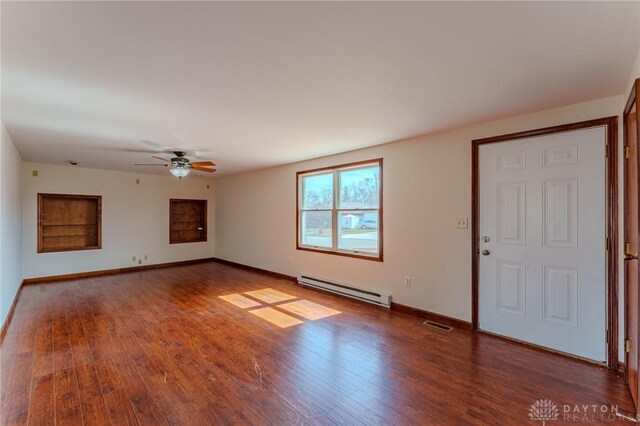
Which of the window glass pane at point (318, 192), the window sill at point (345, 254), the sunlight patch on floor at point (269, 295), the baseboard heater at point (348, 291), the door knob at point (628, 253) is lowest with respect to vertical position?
the sunlight patch on floor at point (269, 295)

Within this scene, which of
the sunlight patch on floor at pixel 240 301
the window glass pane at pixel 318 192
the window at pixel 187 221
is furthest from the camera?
the window at pixel 187 221

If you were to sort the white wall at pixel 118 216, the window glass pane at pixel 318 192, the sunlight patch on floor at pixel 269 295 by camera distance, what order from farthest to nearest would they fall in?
the white wall at pixel 118 216, the window glass pane at pixel 318 192, the sunlight patch on floor at pixel 269 295

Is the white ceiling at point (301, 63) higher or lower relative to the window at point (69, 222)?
higher

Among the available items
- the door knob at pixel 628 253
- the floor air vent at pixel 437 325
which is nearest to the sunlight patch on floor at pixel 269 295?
the floor air vent at pixel 437 325

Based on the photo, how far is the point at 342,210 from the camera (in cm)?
504

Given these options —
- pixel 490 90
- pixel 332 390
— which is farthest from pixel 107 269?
pixel 490 90

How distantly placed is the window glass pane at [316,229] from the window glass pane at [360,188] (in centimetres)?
48

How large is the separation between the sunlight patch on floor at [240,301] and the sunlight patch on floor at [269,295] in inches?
6.6

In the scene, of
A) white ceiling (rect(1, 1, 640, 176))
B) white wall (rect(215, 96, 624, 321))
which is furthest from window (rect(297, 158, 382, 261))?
white ceiling (rect(1, 1, 640, 176))

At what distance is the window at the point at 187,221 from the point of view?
775 centimetres

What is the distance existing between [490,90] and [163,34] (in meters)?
2.46

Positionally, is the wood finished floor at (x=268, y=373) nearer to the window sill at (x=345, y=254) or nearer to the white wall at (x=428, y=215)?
the white wall at (x=428, y=215)

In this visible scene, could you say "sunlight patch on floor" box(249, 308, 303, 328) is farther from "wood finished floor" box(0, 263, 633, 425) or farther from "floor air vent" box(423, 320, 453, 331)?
"floor air vent" box(423, 320, 453, 331)

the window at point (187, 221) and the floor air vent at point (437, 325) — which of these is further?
the window at point (187, 221)
